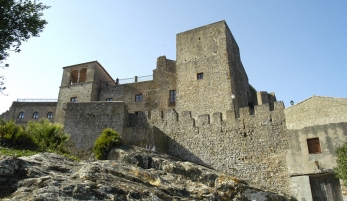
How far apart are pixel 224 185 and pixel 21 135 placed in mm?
9504

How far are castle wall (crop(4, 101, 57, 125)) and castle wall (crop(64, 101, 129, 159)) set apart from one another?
18.1 m

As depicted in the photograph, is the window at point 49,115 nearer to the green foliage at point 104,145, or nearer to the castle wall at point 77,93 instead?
the castle wall at point 77,93

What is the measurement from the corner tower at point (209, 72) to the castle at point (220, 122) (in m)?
0.08

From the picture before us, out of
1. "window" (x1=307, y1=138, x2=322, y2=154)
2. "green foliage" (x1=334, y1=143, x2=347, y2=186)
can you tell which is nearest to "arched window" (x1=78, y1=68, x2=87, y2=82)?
"window" (x1=307, y1=138, x2=322, y2=154)

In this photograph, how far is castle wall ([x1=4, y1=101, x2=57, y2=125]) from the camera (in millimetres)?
38912

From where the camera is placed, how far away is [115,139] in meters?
18.0

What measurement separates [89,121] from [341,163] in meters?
15.4

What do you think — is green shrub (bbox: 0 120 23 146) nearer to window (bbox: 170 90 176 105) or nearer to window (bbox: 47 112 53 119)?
window (bbox: 170 90 176 105)

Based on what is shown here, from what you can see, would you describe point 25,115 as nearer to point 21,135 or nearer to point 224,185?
point 21,135

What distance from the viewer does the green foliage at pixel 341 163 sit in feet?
47.4

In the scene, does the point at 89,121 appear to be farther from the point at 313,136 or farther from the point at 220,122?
the point at 313,136

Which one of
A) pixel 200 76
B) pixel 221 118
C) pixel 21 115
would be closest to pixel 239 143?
pixel 221 118

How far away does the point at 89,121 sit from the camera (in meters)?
21.9

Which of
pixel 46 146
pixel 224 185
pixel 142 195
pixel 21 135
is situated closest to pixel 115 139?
pixel 46 146
